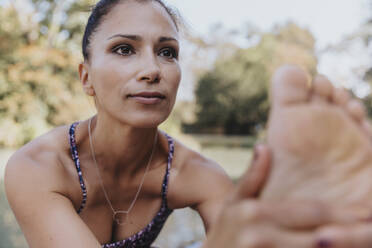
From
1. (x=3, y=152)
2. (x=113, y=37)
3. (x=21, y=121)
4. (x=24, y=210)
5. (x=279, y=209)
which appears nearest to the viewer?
(x=279, y=209)

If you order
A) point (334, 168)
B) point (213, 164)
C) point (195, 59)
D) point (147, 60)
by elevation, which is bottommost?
point (334, 168)

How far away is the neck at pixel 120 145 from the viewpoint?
5.47ft

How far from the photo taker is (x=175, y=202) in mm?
1861

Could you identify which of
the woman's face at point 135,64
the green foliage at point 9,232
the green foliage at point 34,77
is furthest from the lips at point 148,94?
the green foliage at point 34,77

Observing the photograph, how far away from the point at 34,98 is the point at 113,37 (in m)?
9.33

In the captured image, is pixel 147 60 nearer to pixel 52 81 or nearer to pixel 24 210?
pixel 24 210

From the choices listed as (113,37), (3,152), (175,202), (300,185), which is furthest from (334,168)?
(3,152)

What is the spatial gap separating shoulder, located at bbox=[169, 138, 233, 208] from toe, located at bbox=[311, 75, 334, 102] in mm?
1021

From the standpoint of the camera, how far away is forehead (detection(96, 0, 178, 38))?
151 cm

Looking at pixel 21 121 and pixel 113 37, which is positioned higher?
pixel 21 121

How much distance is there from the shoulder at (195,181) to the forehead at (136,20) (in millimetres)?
621

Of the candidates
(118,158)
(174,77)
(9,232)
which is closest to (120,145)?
(118,158)

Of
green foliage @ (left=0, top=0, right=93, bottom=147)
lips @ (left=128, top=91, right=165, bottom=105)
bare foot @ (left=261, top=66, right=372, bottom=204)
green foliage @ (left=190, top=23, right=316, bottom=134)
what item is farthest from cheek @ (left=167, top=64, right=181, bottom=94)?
green foliage @ (left=190, top=23, right=316, bottom=134)

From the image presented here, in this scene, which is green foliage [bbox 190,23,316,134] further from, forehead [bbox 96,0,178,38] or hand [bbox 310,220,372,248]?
hand [bbox 310,220,372,248]
